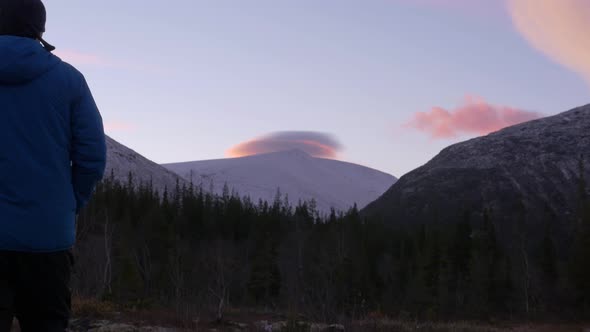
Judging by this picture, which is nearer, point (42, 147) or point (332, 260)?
point (42, 147)

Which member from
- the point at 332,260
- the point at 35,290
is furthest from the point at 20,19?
the point at 332,260

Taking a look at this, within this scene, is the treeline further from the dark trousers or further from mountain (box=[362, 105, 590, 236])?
mountain (box=[362, 105, 590, 236])

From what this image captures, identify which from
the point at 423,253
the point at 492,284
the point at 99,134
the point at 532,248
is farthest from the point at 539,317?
the point at 99,134

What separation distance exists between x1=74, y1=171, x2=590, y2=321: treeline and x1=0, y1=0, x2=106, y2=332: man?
4046 cm

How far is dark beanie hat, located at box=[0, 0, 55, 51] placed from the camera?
326 cm

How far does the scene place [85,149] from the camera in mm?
3217

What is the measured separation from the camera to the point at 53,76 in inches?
126

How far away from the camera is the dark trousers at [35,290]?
2.97 meters

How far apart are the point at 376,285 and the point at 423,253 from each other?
648 centimetres

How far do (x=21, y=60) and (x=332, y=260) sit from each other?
54709 mm

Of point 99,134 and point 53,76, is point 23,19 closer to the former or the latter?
point 53,76

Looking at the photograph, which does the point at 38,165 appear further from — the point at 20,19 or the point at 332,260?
the point at 332,260

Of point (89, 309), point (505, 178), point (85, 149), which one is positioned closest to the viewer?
point (85, 149)

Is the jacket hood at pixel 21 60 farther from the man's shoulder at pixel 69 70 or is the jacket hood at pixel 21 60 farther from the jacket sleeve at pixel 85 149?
the jacket sleeve at pixel 85 149
